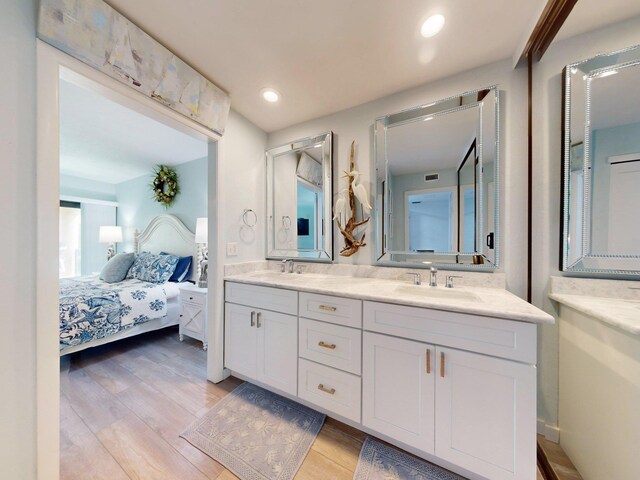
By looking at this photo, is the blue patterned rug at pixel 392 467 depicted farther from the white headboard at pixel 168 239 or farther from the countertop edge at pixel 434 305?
the white headboard at pixel 168 239

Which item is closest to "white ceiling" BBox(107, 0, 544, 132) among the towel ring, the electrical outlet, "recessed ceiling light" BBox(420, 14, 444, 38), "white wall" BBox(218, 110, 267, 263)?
"recessed ceiling light" BBox(420, 14, 444, 38)

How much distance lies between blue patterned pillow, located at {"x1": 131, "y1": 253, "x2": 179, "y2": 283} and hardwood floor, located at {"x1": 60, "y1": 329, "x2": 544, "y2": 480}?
982 millimetres

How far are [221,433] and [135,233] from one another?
3.93 meters

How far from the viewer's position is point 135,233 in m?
3.93

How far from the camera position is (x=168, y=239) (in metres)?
3.48

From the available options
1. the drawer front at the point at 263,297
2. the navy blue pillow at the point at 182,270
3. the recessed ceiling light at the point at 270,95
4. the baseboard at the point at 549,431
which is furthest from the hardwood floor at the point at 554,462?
the navy blue pillow at the point at 182,270

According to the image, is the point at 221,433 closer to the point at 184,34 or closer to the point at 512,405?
the point at 512,405

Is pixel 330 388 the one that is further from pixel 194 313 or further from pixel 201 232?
pixel 201 232

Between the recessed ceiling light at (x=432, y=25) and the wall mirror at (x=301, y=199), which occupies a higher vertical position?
the recessed ceiling light at (x=432, y=25)

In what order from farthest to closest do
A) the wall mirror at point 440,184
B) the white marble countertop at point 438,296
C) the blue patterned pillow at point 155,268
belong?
the blue patterned pillow at point 155,268
the wall mirror at point 440,184
the white marble countertop at point 438,296

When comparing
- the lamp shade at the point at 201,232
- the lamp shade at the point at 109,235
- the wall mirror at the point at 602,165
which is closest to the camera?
the wall mirror at the point at 602,165

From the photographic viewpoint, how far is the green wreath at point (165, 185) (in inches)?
135

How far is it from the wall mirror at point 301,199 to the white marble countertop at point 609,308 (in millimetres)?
1470

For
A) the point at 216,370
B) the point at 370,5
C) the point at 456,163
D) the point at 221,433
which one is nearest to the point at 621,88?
the point at 456,163
